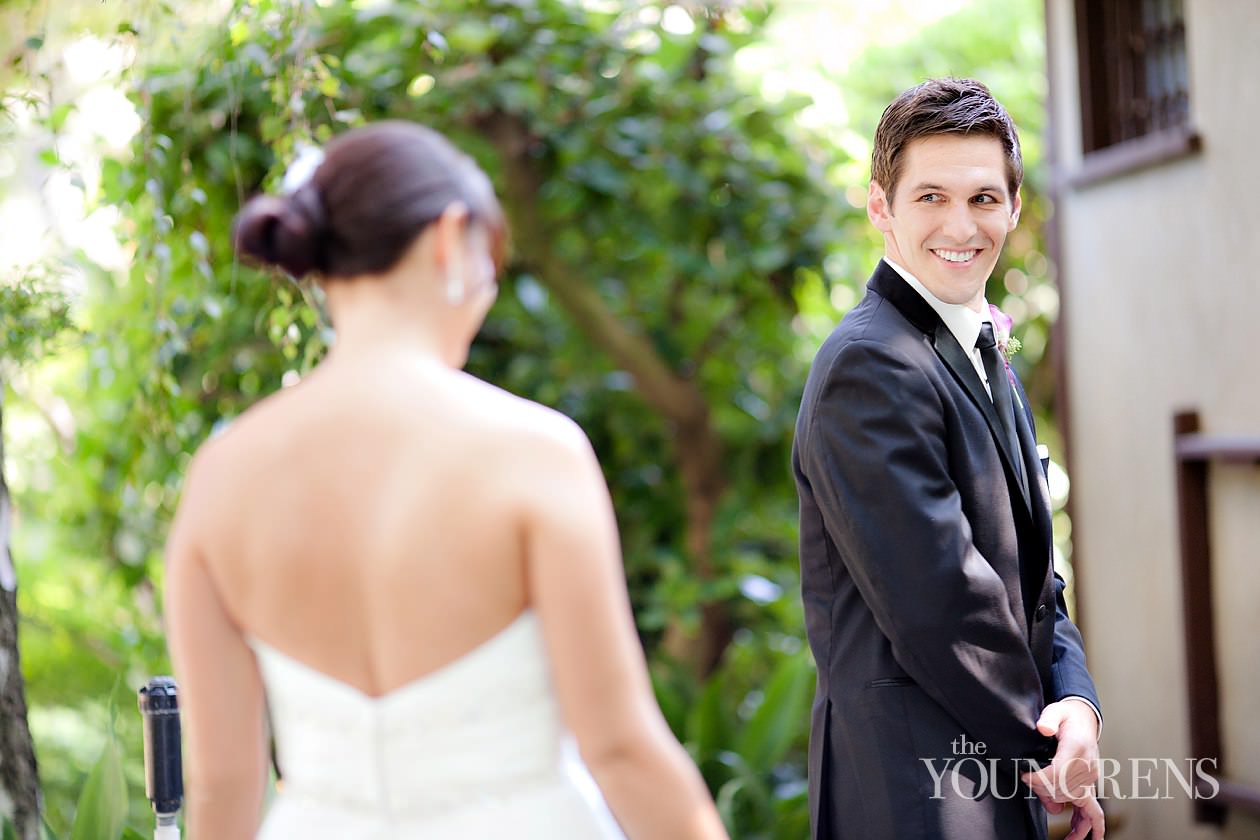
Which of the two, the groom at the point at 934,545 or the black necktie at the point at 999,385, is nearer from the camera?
the groom at the point at 934,545

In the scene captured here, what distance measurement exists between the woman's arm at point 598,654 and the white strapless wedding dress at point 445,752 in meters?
0.07

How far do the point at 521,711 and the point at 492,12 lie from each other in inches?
144

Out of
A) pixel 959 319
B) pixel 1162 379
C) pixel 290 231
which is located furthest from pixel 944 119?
pixel 1162 379

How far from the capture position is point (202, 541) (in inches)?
61.0

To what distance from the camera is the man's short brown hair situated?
213 centimetres

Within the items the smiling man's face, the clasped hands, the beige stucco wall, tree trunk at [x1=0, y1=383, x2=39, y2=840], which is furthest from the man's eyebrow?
the beige stucco wall

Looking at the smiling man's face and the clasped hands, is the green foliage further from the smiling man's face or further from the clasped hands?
the clasped hands

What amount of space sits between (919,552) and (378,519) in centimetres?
84

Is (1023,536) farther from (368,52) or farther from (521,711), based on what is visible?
(368,52)

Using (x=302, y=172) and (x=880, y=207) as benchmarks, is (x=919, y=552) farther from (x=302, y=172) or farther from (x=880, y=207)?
(x=302, y=172)

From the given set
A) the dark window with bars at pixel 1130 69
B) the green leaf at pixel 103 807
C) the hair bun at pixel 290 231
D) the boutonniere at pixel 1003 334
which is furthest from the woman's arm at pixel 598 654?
the dark window with bars at pixel 1130 69

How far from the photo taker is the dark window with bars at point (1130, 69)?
16.4 feet

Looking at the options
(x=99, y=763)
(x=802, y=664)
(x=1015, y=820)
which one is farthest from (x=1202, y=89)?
(x=99, y=763)

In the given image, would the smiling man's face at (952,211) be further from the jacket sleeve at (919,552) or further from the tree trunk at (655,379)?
the tree trunk at (655,379)
